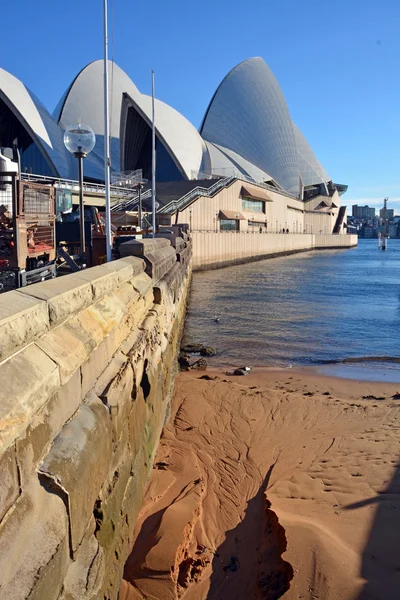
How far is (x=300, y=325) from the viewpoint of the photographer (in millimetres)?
14156

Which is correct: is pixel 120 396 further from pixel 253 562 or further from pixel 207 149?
pixel 207 149

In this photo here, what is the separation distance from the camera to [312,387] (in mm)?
8539

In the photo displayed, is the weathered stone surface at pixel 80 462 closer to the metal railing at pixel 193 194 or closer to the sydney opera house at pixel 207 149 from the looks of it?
the sydney opera house at pixel 207 149

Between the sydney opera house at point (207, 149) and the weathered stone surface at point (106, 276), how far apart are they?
17.9 metres

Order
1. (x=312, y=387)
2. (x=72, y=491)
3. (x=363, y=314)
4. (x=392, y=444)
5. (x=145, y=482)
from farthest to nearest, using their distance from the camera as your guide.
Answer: (x=363, y=314)
(x=312, y=387)
(x=392, y=444)
(x=145, y=482)
(x=72, y=491)

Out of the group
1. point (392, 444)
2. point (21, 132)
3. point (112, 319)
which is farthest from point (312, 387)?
point (21, 132)

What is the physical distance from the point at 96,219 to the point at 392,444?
9.98 m

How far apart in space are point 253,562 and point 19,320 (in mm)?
2598

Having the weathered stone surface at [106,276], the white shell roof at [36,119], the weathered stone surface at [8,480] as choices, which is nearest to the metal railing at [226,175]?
the white shell roof at [36,119]

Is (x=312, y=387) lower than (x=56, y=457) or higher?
lower

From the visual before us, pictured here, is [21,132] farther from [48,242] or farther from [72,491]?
[72,491]

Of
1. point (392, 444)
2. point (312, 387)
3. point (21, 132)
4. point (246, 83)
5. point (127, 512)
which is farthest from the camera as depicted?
point (246, 83)

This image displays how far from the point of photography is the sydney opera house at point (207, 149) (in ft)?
122

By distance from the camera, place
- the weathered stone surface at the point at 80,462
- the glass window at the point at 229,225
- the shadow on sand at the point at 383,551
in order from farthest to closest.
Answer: the glass window at the point at 229,225 < the shadow on sand at the point at 383,551 < the weathered stone surface at the point at 80,462
